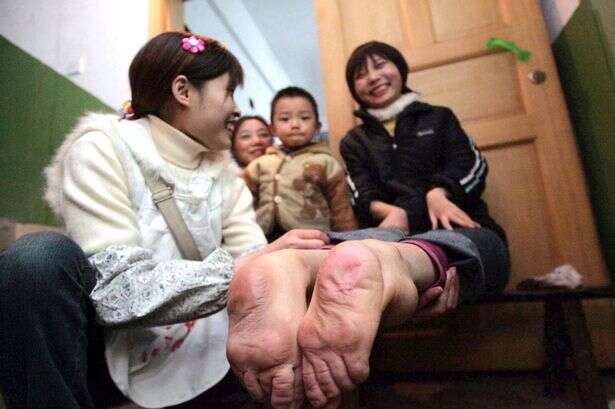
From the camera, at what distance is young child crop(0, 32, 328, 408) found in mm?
543

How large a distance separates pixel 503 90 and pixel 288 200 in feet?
2.63

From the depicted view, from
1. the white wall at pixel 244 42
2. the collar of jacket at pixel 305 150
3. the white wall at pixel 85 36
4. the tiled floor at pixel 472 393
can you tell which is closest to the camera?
the tiled floor at pixel 472 393

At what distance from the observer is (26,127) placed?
4.56 ft

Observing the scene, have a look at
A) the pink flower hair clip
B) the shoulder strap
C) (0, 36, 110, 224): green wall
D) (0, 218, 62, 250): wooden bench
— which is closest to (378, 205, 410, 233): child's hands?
the shoulder strap

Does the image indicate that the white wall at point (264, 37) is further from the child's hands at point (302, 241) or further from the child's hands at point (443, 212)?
the child's hands at point (302, 241)

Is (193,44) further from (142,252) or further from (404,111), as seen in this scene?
(404,111)

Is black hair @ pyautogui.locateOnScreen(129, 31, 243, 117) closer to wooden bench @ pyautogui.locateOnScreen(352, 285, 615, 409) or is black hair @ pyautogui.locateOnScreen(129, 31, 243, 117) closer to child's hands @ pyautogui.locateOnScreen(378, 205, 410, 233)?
child's hands @ pyautogui.locateOnScreen(378, 205, 410, 233)

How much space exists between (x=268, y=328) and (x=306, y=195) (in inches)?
37.7

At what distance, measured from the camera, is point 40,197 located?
1417mm

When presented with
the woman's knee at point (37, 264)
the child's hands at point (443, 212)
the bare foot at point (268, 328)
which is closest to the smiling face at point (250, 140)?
the child's hands at point (443, 212)

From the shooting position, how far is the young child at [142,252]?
543 millimetres

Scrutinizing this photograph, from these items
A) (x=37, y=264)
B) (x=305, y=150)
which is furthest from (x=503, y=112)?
(x=37, y=264)

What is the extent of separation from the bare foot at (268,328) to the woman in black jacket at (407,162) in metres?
0.50

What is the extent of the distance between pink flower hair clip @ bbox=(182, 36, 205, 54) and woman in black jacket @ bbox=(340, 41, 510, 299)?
55 centimetres
